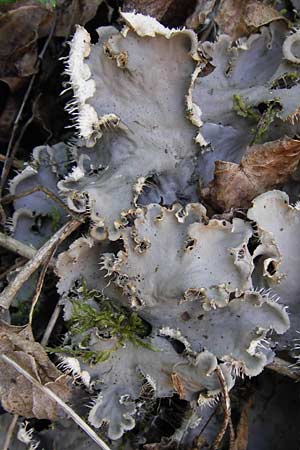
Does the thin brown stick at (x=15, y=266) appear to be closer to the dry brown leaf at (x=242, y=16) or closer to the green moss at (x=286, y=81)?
the green moss at (x=286, y=81)

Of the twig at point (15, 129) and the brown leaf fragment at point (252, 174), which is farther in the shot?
the twig at point (15, 129)

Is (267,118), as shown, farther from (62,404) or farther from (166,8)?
(62,404)

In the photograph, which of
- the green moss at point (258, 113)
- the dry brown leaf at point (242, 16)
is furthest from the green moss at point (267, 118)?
the dry brown leaf at point (242, 16)

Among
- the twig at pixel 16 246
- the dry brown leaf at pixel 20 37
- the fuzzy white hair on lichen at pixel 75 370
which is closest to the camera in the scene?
the fuzzy white hair on lichen at pixel 75 370

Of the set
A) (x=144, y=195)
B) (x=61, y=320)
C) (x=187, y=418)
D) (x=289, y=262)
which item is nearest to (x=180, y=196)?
(x=144, y=195)

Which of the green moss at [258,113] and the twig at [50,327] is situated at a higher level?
the green moss at [258,113]

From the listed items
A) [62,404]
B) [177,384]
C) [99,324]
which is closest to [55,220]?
[99,324]

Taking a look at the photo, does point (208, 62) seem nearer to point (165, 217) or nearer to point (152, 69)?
point (152, 69)
